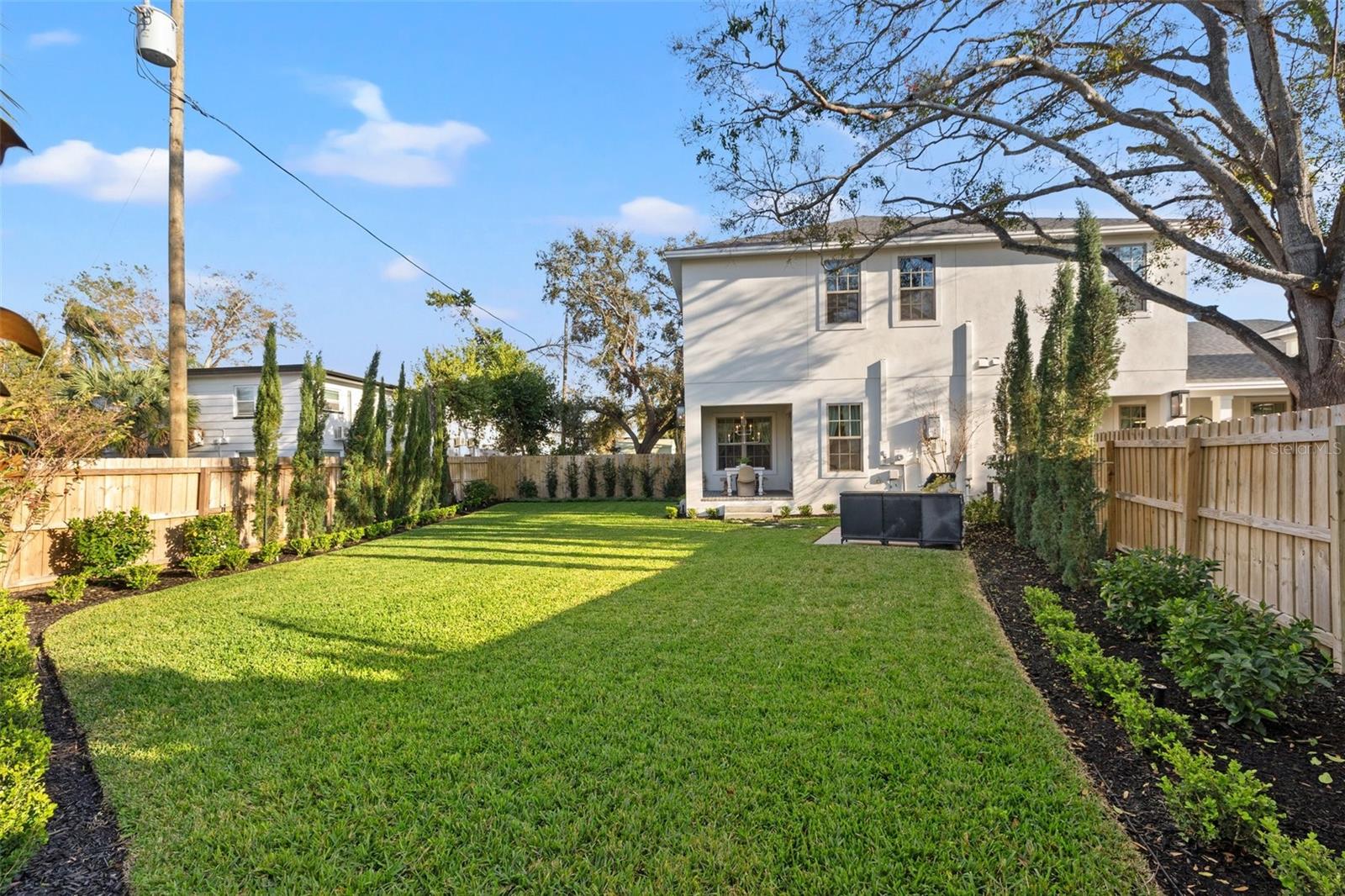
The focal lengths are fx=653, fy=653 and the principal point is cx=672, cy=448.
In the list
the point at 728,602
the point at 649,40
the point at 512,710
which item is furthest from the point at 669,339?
the point at 512,710

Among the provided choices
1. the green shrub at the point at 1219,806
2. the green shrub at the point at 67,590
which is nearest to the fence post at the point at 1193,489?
the green shrub at the point at 1219,806

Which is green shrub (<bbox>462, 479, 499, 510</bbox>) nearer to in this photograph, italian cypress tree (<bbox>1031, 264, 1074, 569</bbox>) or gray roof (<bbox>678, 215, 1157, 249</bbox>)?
gray roof (<bbox>678, 215, 1157, 249</bbox>)

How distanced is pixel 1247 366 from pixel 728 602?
14.6 meters

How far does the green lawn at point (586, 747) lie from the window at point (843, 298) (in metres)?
8.80

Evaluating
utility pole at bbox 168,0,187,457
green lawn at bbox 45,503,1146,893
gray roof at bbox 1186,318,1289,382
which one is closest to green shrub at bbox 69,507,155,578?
green lawn at bbox 45,503,1146,893

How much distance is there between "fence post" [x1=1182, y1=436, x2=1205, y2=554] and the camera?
5.77 m

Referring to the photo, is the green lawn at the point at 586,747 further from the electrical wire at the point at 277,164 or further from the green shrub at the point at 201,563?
the electrical wire at the point at 277,164

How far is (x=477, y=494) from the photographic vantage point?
19.0 m

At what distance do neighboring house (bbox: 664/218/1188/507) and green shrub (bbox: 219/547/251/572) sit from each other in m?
8.42

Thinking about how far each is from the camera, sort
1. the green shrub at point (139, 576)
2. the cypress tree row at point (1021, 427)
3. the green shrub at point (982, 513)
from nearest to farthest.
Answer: the green shrub at point (139, 576)
the cypress tree row at point (1021, 427)
the green shrub at point (982, 513)

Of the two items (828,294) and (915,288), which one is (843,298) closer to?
(828,294)

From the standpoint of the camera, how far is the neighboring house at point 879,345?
522 inches

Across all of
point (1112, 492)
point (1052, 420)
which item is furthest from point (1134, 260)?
point (1052, 420)

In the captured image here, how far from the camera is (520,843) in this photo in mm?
2576
